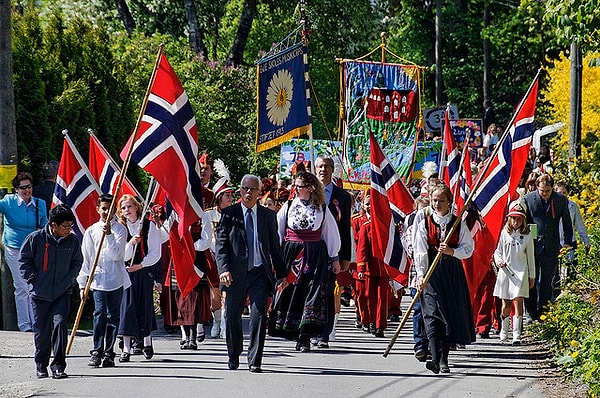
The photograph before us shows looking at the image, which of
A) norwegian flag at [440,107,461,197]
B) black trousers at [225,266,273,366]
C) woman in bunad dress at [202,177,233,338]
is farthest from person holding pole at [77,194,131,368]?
norwegian flag at [440,107,461,197]

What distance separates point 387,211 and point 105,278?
383 cm

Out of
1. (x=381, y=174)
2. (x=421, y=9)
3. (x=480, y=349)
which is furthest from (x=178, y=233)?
(x=421, y=9)

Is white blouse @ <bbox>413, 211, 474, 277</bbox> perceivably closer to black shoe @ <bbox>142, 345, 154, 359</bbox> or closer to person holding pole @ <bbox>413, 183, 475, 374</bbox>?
person holding pole @ <bbox>413, 183, 475, 374</bbox>

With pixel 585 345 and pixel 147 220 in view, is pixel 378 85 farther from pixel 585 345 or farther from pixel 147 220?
pixel 585 345

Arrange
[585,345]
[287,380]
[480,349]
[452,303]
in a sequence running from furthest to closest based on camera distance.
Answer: [480,349] < [452,303] < [287,380] < [585,345]

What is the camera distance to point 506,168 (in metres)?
12.9

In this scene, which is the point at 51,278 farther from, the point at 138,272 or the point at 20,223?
the point at 20,223

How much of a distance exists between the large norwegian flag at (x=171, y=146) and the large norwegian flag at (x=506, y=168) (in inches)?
114

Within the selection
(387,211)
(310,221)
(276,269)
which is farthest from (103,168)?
(387,211)

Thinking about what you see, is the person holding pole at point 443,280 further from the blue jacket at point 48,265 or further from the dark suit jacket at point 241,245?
the blue jacket at point 48,265

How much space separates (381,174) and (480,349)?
229cm

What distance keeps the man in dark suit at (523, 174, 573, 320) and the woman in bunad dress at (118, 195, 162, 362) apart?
17.1ft

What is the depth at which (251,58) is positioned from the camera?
40531 millimetres

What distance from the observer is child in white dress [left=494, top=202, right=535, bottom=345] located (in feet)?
48.2
